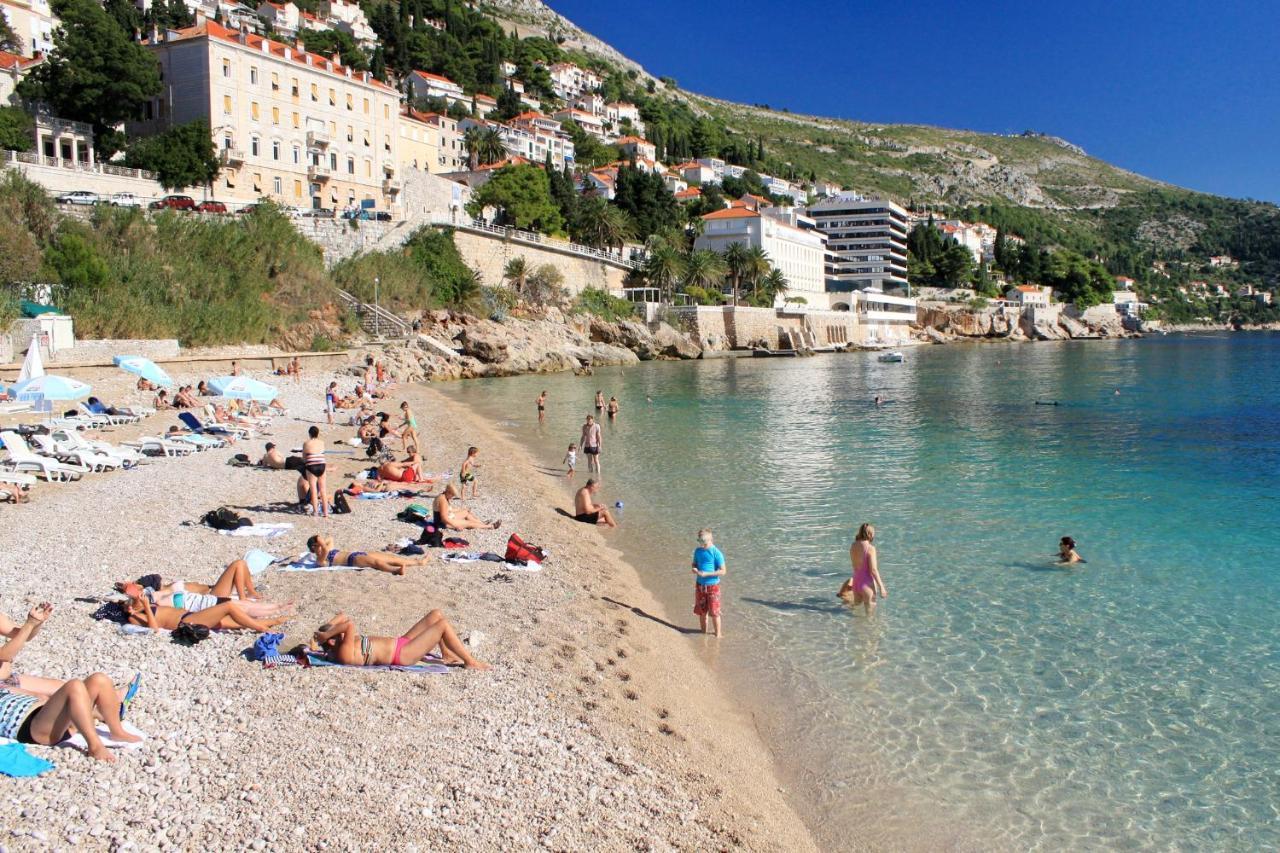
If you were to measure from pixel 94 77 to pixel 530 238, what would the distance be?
26.0 meters

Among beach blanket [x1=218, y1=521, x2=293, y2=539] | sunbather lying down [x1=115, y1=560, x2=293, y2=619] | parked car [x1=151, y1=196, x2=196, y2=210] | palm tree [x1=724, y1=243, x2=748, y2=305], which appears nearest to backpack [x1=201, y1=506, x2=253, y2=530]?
beach blanket [x1=218, y1=521, x2=293, y2=539]

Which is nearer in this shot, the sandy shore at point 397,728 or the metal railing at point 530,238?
the sandy shore at point 397,728

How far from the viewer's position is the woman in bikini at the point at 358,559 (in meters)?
9.37

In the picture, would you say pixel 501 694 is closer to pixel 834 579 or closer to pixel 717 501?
pixel 834 579

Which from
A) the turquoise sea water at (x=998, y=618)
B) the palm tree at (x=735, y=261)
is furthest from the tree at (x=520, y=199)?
the turquoise sea water at (x=998, y=618)

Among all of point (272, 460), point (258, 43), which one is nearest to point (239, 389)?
point (272, 460)

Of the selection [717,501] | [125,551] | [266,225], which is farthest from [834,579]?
[266,225]

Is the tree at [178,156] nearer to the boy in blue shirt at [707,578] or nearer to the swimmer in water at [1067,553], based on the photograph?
the boy in blue shirt at [707,578]

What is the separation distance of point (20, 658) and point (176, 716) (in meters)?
1.69

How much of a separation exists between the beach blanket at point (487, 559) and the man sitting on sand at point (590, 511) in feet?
9.79

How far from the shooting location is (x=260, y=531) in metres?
10.7

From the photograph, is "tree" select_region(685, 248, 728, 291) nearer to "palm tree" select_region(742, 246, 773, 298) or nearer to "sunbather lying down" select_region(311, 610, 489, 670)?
"palm tree" select_region(742, 246, 773, 298)

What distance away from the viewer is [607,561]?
1123cm

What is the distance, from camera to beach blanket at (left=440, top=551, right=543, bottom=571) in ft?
32.8
